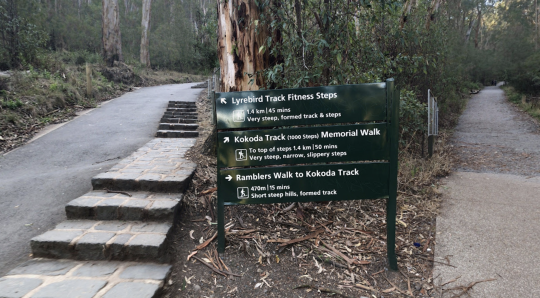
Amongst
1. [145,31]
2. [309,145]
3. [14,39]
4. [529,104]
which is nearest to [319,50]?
[309,145]

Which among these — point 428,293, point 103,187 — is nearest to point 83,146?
point 103,187

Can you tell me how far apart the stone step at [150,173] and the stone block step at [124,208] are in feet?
0.79

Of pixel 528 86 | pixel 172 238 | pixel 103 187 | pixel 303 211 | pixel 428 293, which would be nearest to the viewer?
pixel 428 293

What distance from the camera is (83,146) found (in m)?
6.75

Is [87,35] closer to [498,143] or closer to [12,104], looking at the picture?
[12,104]

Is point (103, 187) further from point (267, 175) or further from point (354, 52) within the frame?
point (354, 52)

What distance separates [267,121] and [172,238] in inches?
62.5

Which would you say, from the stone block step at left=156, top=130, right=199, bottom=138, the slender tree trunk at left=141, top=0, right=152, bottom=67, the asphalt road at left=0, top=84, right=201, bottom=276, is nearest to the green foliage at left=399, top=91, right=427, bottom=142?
the stone block step at left=156, top=130, right=199, bottom=138

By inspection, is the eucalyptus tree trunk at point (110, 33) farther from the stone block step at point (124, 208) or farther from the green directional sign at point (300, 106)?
the green directional sign at point (300, 106)

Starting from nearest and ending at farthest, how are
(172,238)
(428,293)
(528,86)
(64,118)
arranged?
(428,293)
(172,238)
(64,118)
(528,86)

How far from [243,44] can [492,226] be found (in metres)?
3.50

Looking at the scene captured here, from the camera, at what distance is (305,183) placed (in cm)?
316

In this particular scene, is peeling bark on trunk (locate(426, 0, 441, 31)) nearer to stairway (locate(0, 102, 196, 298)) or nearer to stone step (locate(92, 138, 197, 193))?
stone step (locate(92, 138, 197, 193))

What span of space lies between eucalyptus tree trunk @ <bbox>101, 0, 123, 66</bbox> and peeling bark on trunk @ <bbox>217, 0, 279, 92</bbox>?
1650 cm
